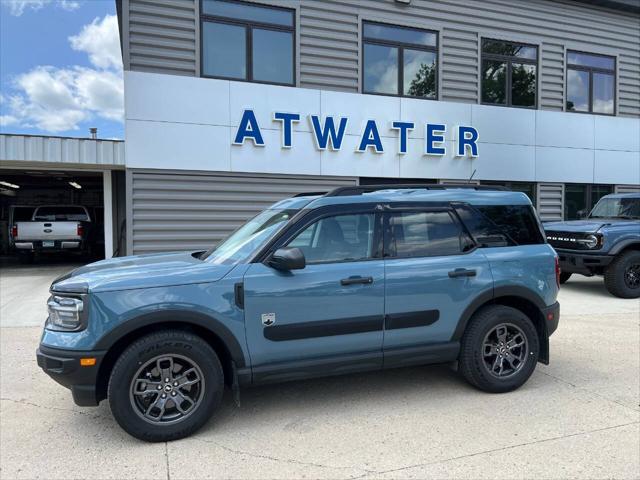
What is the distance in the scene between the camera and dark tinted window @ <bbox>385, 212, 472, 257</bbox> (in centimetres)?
400

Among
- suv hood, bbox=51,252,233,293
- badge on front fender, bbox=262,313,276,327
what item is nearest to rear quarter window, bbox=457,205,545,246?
badge on front fender, bbox=262,313,276,327

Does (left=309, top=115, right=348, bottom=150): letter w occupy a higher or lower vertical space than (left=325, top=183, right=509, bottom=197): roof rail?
higher

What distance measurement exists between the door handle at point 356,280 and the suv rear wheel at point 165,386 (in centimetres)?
110

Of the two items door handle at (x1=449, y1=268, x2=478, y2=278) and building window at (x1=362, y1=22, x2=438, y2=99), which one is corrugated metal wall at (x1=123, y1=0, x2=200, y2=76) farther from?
door handle at (x1=449, y1=268, x2=478, y2=278)

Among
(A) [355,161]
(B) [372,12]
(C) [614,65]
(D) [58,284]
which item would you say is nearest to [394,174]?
(A) [355,161]

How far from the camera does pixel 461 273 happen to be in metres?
4.07

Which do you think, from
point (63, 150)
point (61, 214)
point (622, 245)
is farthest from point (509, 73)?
point (61, 214)

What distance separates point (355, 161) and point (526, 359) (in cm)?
719

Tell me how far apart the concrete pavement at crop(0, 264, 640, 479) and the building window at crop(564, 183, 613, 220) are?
9.20 metres

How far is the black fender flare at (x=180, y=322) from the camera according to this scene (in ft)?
10.7

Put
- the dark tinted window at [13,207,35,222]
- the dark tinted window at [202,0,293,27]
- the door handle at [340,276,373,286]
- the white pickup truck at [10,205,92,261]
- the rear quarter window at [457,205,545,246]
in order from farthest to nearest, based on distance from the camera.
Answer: the dark tinted window at [13,207,35,222] < the white pickup truck at [10,205,92,261] < the dark tinted window at [202,0,293,27] < the rear quarter window at [457,205,545,246] < the door handle at [340,276,373,286]

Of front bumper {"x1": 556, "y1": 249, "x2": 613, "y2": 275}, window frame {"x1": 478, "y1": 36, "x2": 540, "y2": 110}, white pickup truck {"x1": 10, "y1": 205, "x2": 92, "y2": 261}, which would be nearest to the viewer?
front bumper {"x1": 556, "y1": 249, "x2": 613, "y2": 275}

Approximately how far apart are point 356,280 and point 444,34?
32.3 feet

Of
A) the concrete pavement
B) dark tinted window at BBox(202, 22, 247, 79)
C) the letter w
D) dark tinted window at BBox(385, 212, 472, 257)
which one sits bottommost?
the concrete pavement
